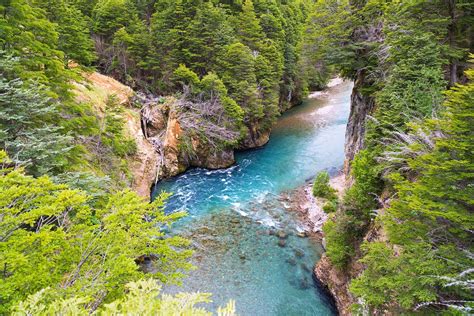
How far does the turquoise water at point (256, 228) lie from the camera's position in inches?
448

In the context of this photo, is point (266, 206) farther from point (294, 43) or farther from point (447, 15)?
point (294, 43)

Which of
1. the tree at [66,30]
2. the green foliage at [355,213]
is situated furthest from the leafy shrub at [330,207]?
the tree at [66,30]

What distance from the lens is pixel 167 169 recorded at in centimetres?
2166

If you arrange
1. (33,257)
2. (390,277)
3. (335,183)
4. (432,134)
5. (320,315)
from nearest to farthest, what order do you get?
(33,257)
(390,277)
(432,134)
(320,315)
(335,183)

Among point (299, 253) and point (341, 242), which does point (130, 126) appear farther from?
point (341, 242)

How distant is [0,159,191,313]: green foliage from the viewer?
4.49 m

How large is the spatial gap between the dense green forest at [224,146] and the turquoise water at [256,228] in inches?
87.5

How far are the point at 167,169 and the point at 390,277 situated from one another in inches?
705

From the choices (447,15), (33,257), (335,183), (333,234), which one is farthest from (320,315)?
(447,15)

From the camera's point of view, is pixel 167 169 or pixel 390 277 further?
pixel 167 169

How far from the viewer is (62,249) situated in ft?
18.5

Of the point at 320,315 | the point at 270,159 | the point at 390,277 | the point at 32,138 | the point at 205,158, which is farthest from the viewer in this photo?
the point at 270,159

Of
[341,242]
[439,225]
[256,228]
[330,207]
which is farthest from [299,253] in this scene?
[439,225]

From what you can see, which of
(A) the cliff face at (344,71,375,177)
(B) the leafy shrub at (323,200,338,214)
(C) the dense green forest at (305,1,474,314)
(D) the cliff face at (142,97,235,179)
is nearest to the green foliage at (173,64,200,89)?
(D) the cliff face at (142,97,235,179)
